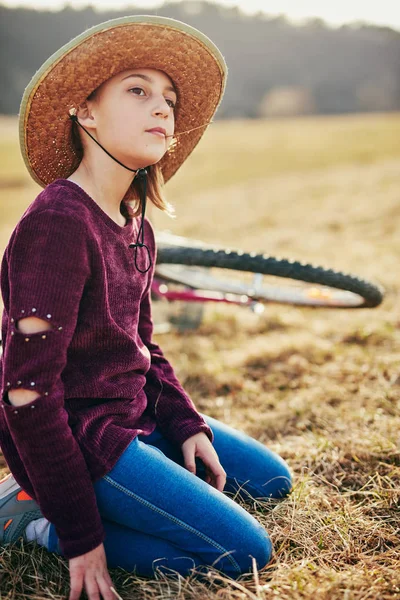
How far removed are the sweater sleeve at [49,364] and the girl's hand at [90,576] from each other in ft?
0.10

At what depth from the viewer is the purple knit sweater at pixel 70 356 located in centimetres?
163

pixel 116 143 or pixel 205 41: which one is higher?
pixel 205 41

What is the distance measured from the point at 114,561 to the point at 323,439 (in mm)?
1313

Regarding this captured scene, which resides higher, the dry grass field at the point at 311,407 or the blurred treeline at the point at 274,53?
the blurred treeline at the point at 274,53

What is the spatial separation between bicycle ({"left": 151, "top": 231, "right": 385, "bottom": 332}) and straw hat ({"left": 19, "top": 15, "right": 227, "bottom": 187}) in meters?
1.28

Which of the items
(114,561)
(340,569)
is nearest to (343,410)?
(340,569)

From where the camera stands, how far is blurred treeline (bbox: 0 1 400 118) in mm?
71125

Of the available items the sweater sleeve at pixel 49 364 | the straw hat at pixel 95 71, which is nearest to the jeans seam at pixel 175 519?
the sweater sleeve at pixel 49 364

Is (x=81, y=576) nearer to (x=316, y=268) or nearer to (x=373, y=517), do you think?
(x=373, y=517)

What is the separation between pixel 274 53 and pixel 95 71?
91435 millimetres

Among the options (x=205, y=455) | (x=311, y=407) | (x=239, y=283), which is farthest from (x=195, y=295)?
(x=205, y=455)

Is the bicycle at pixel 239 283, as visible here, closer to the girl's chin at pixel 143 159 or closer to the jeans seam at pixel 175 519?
the girl's chin at pixel 143 159

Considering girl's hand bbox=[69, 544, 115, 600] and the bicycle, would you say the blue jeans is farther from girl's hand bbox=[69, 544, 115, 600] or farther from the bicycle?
the bicycle

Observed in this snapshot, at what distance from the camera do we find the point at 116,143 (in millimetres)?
1921
